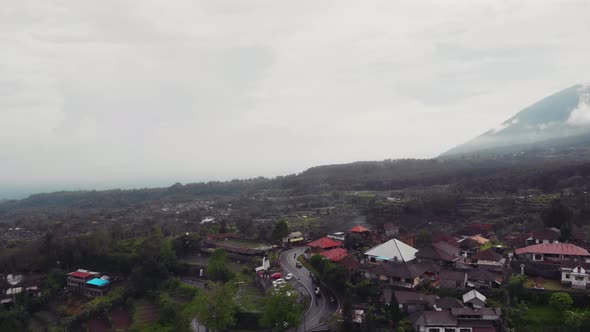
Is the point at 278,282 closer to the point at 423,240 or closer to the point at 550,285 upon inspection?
the point at 423,240

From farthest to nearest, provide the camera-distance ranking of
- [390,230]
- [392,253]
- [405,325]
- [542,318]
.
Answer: [390,230], [392,253], [405,325], [542,318]

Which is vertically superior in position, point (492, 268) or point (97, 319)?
point (492, 268)

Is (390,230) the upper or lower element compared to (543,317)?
upper

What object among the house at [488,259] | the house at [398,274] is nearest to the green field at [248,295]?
the house at [398,274]

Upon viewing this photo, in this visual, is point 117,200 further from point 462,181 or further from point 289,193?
point 462,181

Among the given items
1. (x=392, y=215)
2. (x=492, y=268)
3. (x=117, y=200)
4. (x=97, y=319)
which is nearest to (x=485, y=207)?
→ (x=392, y=215)

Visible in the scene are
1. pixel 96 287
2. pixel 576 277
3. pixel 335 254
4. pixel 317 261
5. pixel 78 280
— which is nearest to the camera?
pixel 576 277

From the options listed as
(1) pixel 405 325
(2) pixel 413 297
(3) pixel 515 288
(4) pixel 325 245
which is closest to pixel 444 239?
(4) pixel 325 245
